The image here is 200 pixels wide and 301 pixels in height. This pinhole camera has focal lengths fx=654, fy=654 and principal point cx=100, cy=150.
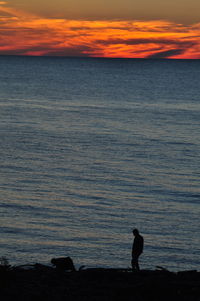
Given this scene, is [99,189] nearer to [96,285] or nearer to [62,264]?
[62,264]

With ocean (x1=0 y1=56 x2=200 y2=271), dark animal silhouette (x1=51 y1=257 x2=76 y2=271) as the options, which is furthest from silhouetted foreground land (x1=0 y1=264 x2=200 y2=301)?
ocean (x1=0 y1=56 x2=200 y2=271)

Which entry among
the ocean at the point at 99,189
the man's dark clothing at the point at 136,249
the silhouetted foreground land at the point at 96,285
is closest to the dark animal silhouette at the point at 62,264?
the silhouetted foreground land at the point at 96,285

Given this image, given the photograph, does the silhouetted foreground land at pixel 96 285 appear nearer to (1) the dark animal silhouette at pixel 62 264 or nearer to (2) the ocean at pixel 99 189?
(1) the dark animal silhouette at pixel 62 264

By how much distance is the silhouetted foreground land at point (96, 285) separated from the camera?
17.4 m

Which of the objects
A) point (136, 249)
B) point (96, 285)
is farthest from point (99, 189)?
point (96, 285)

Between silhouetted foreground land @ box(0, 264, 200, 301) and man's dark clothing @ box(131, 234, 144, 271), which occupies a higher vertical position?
man's dark clothing @ box(131, 234, 144, 271)

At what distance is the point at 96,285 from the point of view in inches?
730

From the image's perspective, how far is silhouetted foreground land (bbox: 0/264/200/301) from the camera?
57.2ft

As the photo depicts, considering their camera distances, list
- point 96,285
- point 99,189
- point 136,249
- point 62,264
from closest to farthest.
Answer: point 96,285 → point 62,264 → point 136,249 → point 99,189

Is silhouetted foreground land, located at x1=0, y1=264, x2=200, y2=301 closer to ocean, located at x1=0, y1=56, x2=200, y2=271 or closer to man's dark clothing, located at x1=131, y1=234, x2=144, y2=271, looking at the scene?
man's dark clothing, located at x1=131, y1=234, x2=144, y2=271

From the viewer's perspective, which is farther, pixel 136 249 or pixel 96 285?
pixel 136 249

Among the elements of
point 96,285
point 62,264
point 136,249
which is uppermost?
point 136,249

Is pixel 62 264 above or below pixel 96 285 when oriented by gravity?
above

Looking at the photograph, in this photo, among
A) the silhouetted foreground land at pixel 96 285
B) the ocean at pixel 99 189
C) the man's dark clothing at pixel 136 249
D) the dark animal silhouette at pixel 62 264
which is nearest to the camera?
the silhouetted foreground land at pixel 96 285
